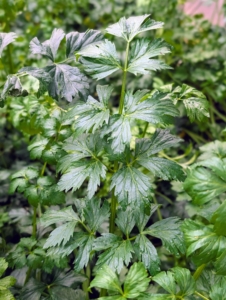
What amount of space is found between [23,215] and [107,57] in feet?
1.81

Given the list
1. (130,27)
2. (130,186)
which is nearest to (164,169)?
(130,186)

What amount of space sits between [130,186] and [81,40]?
356mm

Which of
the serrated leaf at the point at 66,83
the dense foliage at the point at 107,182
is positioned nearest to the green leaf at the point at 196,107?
the dense foliage at the point at 107,182

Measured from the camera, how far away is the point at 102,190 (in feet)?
3.97

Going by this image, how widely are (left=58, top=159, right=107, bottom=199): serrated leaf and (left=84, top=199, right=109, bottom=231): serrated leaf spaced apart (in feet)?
0.33

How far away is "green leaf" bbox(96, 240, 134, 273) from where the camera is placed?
776 millimetres

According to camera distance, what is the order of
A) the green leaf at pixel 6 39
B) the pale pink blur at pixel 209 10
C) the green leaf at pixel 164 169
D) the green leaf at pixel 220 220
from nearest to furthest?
the green leaf at pixel 220 220
the green leaf at pixel 164 169
the green leaf at pixel 6 39
the pale pink blur at pixel 209 10

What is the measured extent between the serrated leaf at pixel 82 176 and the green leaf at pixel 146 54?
21 cm

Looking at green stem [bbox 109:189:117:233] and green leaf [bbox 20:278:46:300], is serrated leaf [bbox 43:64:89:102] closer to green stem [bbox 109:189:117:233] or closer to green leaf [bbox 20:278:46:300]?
green stem [bbox 109:189:117:233]

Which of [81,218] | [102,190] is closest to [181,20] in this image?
[102,190]

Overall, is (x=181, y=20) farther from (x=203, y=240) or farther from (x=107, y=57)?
(x=203, y=240)

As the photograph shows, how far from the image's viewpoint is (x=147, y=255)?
803 millimetres

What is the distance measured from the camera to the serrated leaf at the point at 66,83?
83 cm

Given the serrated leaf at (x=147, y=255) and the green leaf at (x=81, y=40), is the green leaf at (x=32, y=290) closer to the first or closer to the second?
the serrated leaf at (x=147, y=255)
